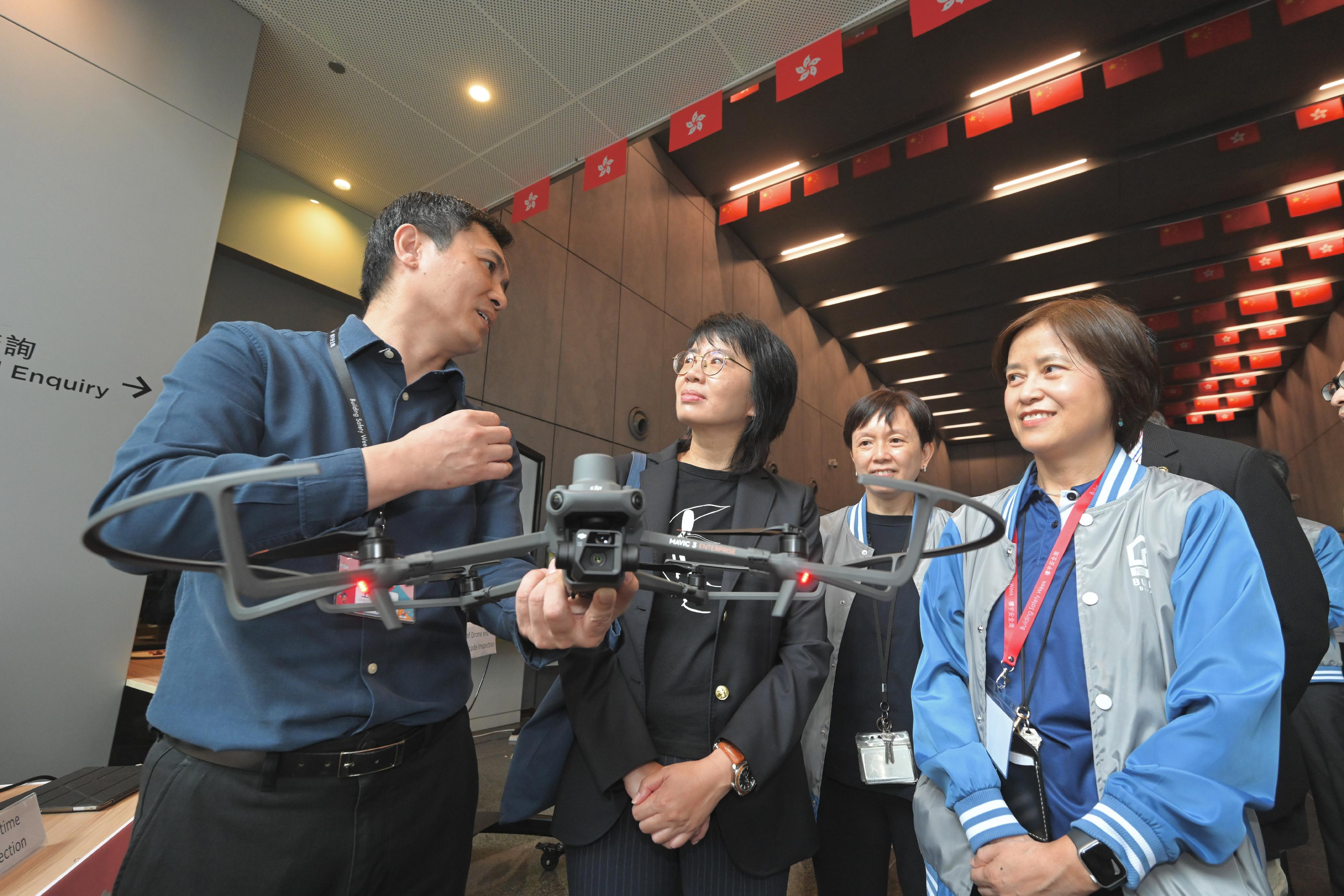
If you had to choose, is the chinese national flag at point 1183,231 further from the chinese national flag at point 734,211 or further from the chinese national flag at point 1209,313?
the chinese national flag at point 734,211

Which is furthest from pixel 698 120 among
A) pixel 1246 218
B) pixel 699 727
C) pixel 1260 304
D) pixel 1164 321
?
pixel 1260 304

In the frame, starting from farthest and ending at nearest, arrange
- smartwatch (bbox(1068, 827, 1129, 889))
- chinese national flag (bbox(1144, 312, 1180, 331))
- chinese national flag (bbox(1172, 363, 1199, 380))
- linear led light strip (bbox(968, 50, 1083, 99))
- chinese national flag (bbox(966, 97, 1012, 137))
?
chinese national flag (bbox(1172, 363, 1199, 380)) < chinese national flag (bbox(1144, 312, 1180, 331)) < chinese national flag (bbox(966, 97, 1012, 137)) < linear led light strip (bbox(968, 50, 1083, 99)) < smartwatch (bbox(1068, 827, 1129, 889))

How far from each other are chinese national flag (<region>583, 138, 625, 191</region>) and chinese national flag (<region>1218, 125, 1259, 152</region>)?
6.45 meters

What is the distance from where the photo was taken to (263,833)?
0.92 m

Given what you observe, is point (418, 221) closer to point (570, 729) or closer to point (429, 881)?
point (570, 729)

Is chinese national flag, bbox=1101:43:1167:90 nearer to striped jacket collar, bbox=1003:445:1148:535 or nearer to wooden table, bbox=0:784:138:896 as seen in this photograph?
striped jacket collar, bbox=1003:445:1148:535

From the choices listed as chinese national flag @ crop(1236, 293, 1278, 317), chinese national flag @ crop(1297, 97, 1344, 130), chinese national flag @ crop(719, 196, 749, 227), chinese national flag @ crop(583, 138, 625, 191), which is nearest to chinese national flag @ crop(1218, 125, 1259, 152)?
chinese national flag @ crop(1297, 97, 1344, 130)

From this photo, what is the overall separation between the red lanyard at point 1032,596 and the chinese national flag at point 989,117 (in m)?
6.07

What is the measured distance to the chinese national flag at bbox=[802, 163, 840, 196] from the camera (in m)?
7.05

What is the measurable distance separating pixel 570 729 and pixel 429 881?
0.35 m

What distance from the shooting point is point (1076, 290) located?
9.77m

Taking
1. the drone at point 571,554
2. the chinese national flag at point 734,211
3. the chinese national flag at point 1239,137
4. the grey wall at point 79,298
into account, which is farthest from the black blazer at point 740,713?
the chinese national flag at point 1239,137

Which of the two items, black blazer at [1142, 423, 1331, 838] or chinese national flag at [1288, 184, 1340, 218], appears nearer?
black blazer at [1142, 423, 1331, 838]

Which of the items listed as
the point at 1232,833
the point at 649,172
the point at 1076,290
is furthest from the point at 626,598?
the point at 1076,290
